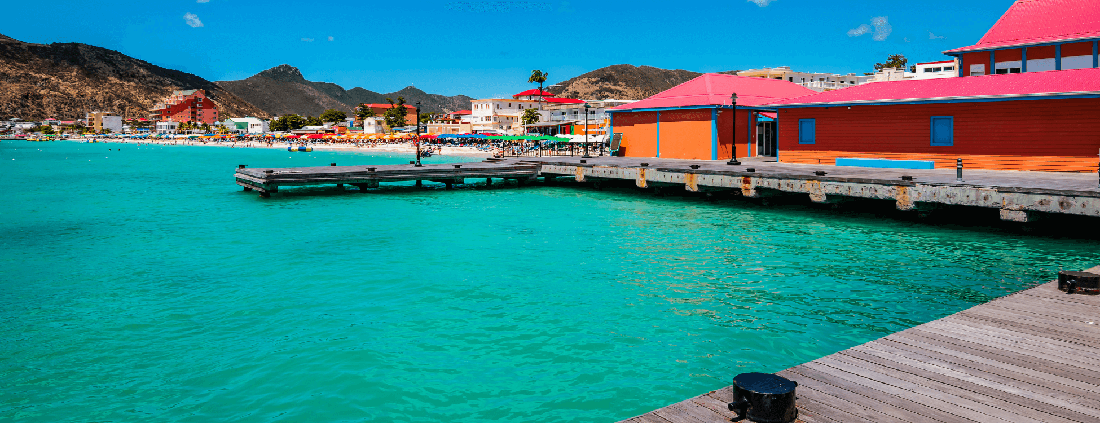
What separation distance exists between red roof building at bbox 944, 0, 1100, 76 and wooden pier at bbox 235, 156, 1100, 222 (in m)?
10.4

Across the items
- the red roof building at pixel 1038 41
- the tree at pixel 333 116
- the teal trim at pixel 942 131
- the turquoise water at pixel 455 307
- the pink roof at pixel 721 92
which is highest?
the tree at pixel 333 116

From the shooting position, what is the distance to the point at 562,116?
112m

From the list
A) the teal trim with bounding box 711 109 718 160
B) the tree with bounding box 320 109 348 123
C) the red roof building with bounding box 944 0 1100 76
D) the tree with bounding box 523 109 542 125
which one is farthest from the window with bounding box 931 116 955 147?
the tree with bounding box 320 109 348 123

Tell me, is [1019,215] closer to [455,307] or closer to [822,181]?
[822,181]

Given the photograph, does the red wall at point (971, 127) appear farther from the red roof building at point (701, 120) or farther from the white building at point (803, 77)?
the white building at point (803, 77)

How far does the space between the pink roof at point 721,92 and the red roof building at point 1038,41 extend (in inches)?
342

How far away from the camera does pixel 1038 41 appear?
105 ft

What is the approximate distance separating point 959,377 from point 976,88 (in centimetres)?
2558

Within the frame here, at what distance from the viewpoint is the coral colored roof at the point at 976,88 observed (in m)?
24.8

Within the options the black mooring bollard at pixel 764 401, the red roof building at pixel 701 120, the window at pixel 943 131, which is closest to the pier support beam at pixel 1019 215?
the window at pixel 943 131

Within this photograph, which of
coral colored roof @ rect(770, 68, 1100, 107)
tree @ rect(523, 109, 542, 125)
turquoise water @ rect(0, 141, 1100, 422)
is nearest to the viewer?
turquoise water @ rect(0, 141, 1100, 422)

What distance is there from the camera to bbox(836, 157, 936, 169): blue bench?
2703cm

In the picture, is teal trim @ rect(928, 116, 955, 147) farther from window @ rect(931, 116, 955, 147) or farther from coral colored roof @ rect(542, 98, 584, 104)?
coral colored roof @ rect(542, 98, 584, 104)

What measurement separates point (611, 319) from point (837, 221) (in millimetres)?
14911
